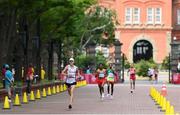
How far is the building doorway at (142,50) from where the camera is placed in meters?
101

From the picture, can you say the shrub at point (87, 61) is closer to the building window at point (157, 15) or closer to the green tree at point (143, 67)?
the green tree at point (143, 67)

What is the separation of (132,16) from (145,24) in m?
2.42

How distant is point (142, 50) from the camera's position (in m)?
102

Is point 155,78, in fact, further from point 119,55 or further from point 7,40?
point 7,40

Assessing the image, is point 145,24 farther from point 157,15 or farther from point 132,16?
point 132,16

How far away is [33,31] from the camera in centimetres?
4512

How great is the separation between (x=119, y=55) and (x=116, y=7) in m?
36.3

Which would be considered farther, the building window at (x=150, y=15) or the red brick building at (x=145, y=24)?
the building window at (x=150, y=15)

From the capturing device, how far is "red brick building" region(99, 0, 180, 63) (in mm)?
99000

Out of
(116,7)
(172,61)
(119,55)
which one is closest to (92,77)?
(119,55)

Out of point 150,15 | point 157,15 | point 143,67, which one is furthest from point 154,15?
point 143,67

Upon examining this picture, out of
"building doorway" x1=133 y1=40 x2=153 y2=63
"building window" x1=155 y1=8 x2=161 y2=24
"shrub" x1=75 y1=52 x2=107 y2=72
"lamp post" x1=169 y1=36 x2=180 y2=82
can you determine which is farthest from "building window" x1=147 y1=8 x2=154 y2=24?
"lamp post" x1=169 y1=36 x2=180 y2=82

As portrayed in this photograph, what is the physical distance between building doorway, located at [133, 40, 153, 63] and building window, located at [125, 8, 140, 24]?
3546 millimetres

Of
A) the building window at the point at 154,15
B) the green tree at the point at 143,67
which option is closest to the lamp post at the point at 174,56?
the green tree at the point at 143,67
